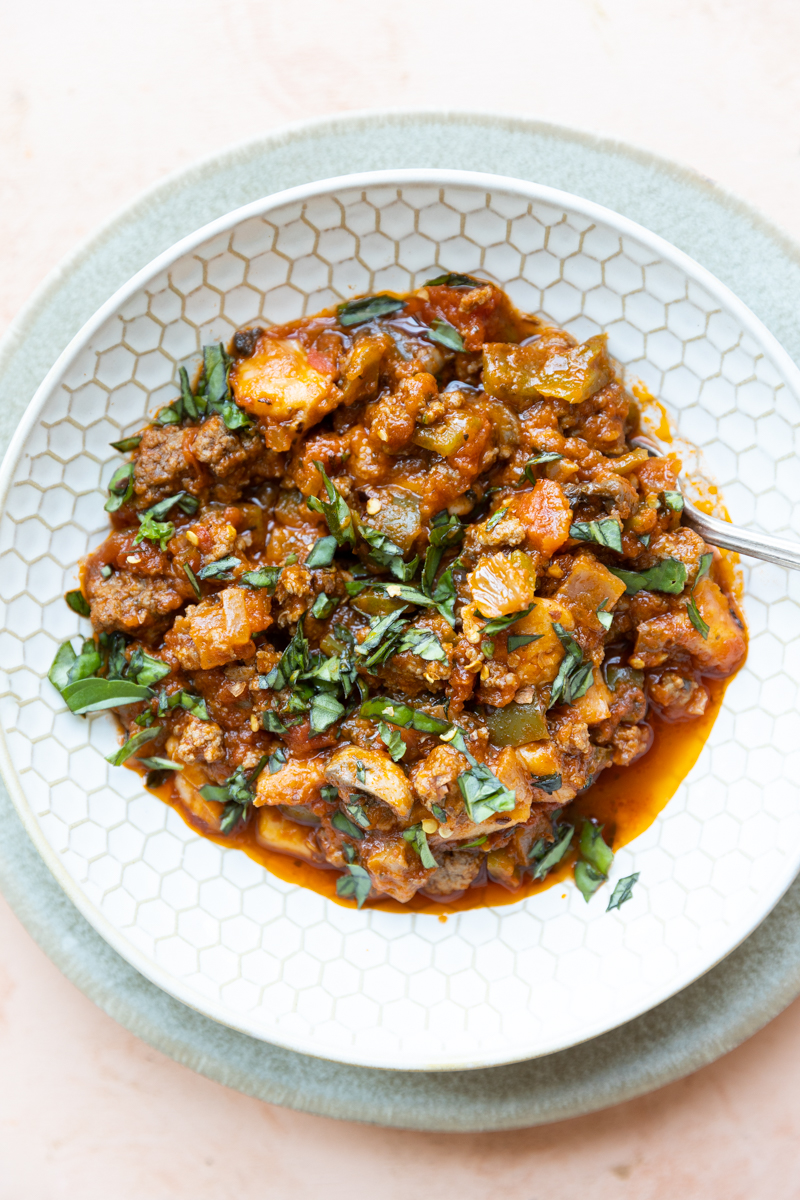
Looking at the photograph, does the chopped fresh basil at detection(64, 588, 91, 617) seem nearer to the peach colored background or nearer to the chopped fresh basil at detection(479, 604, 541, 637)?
the peach colored background

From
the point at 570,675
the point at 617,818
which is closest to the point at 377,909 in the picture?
the point at 617,818

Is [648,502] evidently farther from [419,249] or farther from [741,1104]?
[741,1104]

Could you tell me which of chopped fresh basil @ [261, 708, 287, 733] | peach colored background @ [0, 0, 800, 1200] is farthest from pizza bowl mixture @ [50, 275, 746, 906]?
peach colored background @ [0, 0, 800, 1200]

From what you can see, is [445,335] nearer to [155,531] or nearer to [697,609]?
[155,531]

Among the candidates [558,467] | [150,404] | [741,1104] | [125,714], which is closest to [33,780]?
[125,714]

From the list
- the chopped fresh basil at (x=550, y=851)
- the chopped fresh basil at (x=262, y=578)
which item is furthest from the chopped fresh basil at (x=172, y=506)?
the chopped fresh basil at (x=550, y=851)
